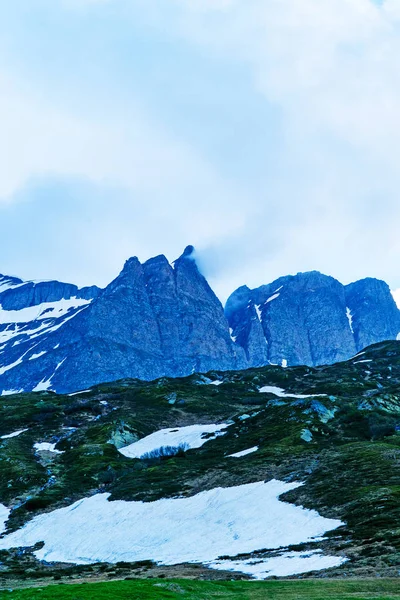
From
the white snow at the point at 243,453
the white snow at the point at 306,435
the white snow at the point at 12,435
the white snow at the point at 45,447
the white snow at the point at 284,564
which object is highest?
the white snow at the point at 12,435

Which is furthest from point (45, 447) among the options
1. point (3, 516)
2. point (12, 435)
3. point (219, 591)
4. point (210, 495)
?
point (219, 591)

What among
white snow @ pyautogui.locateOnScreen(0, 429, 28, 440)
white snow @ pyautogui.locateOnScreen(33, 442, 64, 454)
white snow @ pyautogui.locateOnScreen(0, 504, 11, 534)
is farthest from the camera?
white snow @ pyautogui.locateOnScreen(0, 429, 28, 440)

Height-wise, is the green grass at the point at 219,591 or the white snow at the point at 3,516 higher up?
the white snow at the point at 3,516

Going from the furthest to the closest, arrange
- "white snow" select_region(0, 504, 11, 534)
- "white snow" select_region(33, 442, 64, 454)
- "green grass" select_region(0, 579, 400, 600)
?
1. "white snow" select_region(33, 442, 64, 454)
2. "white snow" select_region(0, 504, 11, 534)
3. "green grass" select_region(0, 579, 400, 600)

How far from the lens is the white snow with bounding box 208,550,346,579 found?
41688mm

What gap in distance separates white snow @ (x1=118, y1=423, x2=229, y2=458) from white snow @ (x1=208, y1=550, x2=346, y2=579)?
71.8 meters

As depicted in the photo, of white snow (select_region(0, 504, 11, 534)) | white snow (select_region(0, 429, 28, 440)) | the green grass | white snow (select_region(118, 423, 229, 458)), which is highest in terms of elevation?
white snow (select_region(0, 429, 28, 440))

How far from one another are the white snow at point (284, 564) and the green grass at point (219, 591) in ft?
17.1

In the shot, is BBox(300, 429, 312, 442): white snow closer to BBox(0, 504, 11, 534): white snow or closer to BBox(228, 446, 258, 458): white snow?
BBox(228, 446, 258, 458): white snow

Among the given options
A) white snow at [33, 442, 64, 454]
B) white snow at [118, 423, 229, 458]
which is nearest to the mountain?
white snow at [118, 423, 229, 458]

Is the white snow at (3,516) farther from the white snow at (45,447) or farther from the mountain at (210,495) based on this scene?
the white snow at (45,447)

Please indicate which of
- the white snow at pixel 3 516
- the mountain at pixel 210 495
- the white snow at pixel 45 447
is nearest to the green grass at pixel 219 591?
the mountain at pixel 210 495

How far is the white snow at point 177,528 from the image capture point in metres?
55.7

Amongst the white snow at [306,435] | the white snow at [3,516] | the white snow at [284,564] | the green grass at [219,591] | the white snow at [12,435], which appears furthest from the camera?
the white snow at [12,435]
